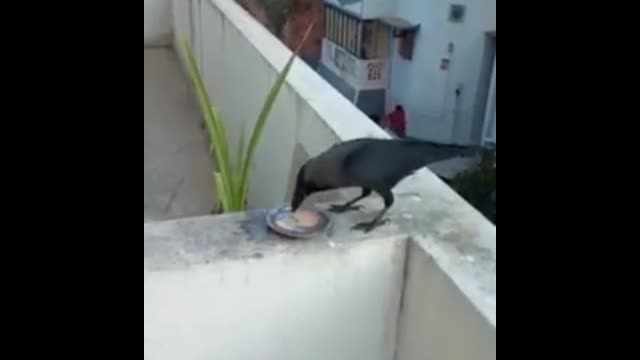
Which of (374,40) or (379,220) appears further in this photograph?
(374,40)

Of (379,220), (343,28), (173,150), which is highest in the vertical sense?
(379,220)

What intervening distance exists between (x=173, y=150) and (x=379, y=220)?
3011 mm

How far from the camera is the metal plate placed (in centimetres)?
146

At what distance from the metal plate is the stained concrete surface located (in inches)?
70.6

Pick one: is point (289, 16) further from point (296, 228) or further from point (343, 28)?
point (296, 228)

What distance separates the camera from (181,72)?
5.36 meters

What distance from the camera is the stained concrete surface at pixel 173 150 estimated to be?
377 centimetres

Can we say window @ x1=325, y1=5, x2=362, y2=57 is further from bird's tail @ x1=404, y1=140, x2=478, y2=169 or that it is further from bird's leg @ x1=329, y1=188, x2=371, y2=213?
bird's tail @ x1=404, y1=140, x2=478, y2=169

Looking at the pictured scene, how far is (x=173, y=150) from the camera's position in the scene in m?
4.35

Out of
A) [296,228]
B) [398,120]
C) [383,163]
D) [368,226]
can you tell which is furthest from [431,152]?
[398,120]

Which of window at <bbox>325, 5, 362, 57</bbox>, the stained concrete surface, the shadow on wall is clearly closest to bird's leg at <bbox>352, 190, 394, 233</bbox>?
the stained concrete surface
